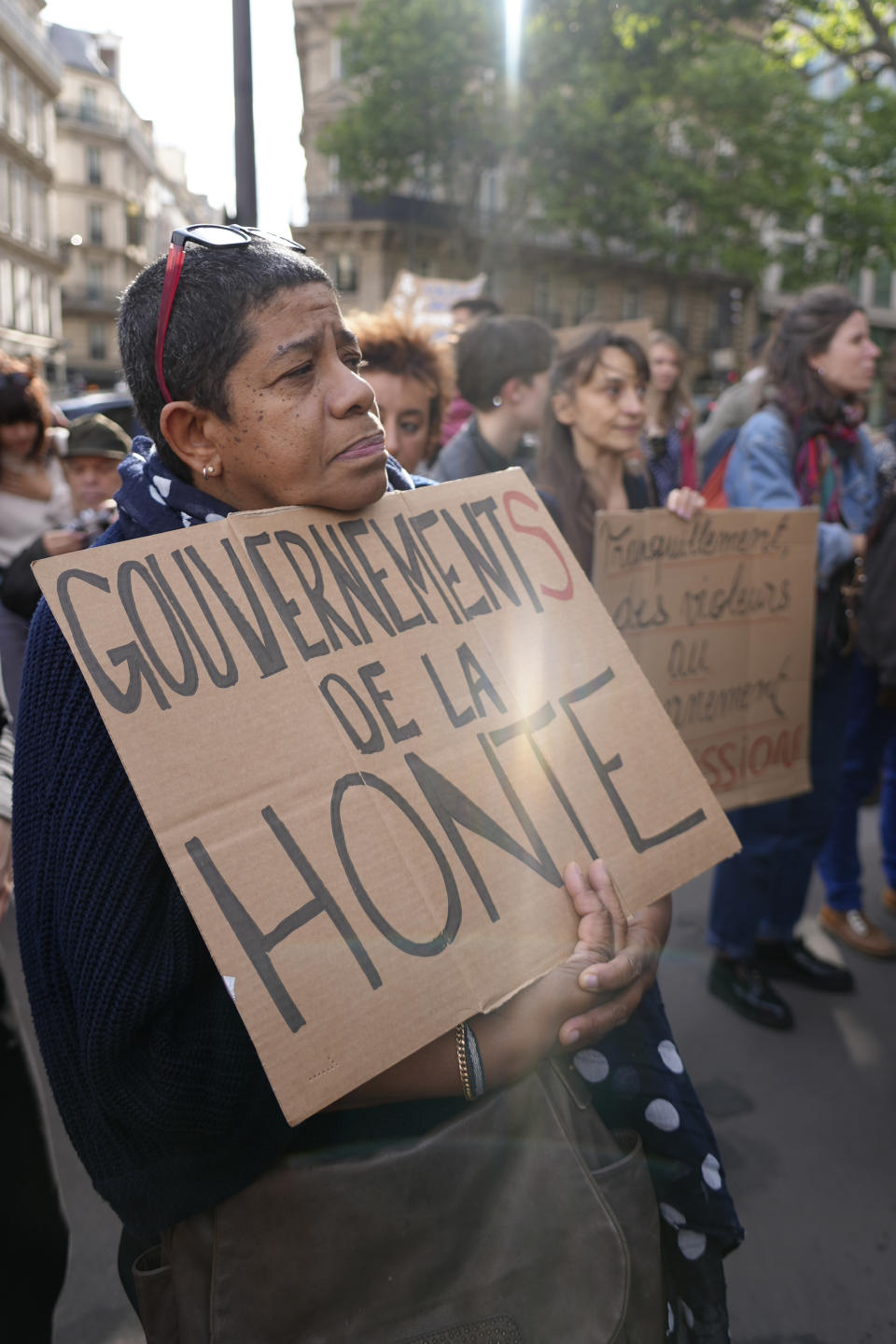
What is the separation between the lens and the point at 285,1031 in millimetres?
988

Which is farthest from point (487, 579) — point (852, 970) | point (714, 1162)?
point (852, 970)

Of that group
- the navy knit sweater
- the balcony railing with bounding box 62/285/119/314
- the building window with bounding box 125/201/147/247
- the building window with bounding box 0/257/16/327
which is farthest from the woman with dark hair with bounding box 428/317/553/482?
the building window with bounding box 125/201/147/247

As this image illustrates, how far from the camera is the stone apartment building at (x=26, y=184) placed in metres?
37.2

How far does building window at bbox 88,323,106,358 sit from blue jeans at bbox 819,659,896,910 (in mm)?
63083

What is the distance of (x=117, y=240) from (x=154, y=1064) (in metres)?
68.0

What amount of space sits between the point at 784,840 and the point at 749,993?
1.63ft

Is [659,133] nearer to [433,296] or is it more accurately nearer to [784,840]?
[433,296]

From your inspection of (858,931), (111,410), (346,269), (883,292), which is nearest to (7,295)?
(346,269)

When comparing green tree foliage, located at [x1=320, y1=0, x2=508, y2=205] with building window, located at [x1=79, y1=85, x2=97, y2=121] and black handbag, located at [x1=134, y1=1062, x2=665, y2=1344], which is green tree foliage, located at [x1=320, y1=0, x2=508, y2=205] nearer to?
black handbag, located at [x1=134, y1=1062, x2=665, y2=1344]

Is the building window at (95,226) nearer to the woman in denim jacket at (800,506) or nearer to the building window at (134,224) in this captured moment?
the building window at (134,224)

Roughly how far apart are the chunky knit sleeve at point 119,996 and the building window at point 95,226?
218ft

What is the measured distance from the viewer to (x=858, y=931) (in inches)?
140

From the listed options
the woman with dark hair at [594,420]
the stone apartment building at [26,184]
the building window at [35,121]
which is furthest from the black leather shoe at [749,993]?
the building window at [35,121]

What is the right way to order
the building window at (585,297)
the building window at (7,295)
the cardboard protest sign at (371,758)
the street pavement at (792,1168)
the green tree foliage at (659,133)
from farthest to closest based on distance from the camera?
the building window at (585,297) → the building window at (7,295) → the green tree foliage at (659,133) → the street pavement at (792,1168) → the cardboard protest sign at (371,758)
